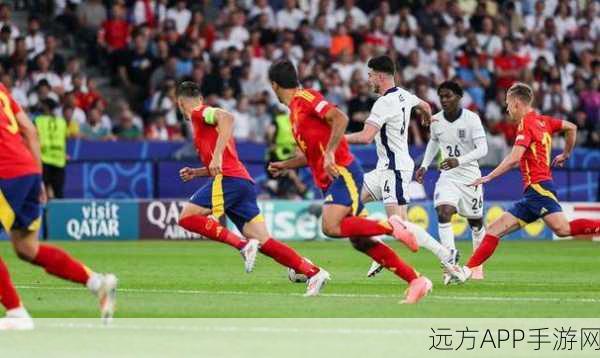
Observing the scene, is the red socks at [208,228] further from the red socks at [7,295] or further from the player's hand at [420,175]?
the red socks at [7,295]

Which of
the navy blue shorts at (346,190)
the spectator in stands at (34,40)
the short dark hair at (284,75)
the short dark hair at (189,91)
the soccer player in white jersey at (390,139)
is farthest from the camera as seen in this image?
A: the spectator in stands at (34,40)

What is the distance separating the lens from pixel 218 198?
15242mm

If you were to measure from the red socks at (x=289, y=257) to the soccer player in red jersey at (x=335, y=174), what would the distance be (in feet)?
2.76

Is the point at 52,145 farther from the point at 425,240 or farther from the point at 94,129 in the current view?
the point at 425,240

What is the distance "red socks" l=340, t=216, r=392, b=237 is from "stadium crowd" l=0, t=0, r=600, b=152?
13900 millimetres

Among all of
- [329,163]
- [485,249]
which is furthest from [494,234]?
[329,163]

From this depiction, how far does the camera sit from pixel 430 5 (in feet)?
110

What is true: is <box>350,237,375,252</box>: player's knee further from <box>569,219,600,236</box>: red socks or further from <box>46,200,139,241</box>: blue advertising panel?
<box>46,200,139,241</box>: blue advertising panel

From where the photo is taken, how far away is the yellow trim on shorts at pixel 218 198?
1522cm

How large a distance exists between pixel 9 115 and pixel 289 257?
155 inches

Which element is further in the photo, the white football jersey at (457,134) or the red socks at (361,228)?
the white football jersey at (457,134)

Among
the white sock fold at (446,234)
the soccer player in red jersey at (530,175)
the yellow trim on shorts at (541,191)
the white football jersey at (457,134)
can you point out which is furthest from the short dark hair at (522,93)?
the white sock fold at (446,234)
